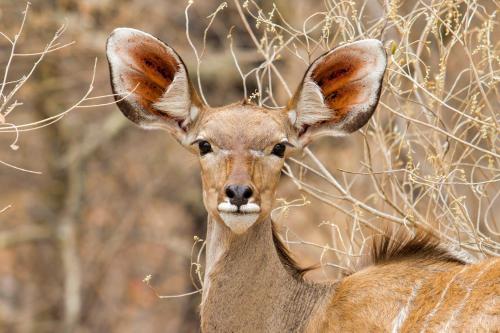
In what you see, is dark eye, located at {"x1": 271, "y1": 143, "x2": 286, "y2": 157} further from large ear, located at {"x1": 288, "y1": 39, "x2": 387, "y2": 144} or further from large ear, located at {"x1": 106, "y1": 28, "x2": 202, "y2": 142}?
large ear, located at {"x1": 106, "y1": 28, "x2": 202, "y2": 142}

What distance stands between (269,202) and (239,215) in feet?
0.79

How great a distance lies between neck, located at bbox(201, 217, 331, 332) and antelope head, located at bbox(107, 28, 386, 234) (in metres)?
0.12

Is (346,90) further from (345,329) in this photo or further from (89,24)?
(89,24)

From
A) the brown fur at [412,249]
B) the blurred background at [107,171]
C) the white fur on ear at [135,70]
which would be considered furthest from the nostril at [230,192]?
the blurred background at [107,171]

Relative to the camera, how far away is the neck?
461cm

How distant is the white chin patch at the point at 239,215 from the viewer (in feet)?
14.4

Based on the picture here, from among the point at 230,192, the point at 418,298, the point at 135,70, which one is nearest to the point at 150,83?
the point at 135,70

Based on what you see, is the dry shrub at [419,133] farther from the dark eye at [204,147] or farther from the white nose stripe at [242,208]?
the white nose stripe at [242,208]

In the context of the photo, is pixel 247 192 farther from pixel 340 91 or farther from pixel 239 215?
pixel 340 91

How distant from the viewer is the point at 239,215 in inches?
173

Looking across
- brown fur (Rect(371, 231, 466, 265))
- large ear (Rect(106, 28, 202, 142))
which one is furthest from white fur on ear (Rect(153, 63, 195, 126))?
brown fur (Rect(371, 231, 466, 265))

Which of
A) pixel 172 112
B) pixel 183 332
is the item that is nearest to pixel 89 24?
pixel 183 332

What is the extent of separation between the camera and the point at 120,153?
11.9 meters

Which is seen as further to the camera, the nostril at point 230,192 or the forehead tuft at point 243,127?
the forehead tuft at point 243,127
